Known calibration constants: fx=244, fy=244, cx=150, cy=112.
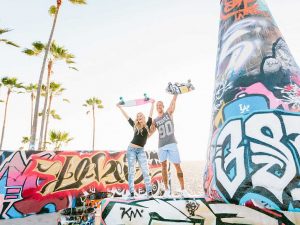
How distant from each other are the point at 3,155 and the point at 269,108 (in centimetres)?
946

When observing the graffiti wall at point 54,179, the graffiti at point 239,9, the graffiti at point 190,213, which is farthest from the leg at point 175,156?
the graffiti wall at point 54,179

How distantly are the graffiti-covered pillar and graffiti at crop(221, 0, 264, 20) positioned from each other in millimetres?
15

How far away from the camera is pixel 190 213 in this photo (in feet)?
13.4

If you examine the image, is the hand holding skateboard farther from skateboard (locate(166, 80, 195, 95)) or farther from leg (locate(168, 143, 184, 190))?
leg (locate(168, 143, 184, 190))

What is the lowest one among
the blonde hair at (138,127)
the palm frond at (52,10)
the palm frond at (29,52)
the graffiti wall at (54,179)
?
the graffiti wall at (54,179)

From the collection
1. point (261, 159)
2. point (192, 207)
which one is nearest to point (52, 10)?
point (192, 207)

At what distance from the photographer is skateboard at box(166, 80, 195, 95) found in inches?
208

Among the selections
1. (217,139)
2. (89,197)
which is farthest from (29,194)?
(217,139)

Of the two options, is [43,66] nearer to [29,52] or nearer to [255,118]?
[29,52]

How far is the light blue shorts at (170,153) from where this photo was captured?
5371mm

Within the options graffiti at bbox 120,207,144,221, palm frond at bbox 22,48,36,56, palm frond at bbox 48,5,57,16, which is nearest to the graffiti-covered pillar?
graffiti at bbox 120,207,144,221

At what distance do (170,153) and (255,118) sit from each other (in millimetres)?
2575

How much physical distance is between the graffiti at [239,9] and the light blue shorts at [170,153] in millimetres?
2782

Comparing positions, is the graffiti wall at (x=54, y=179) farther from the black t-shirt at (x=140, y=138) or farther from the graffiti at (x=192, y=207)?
the graffiti at (x=192, y=207)
